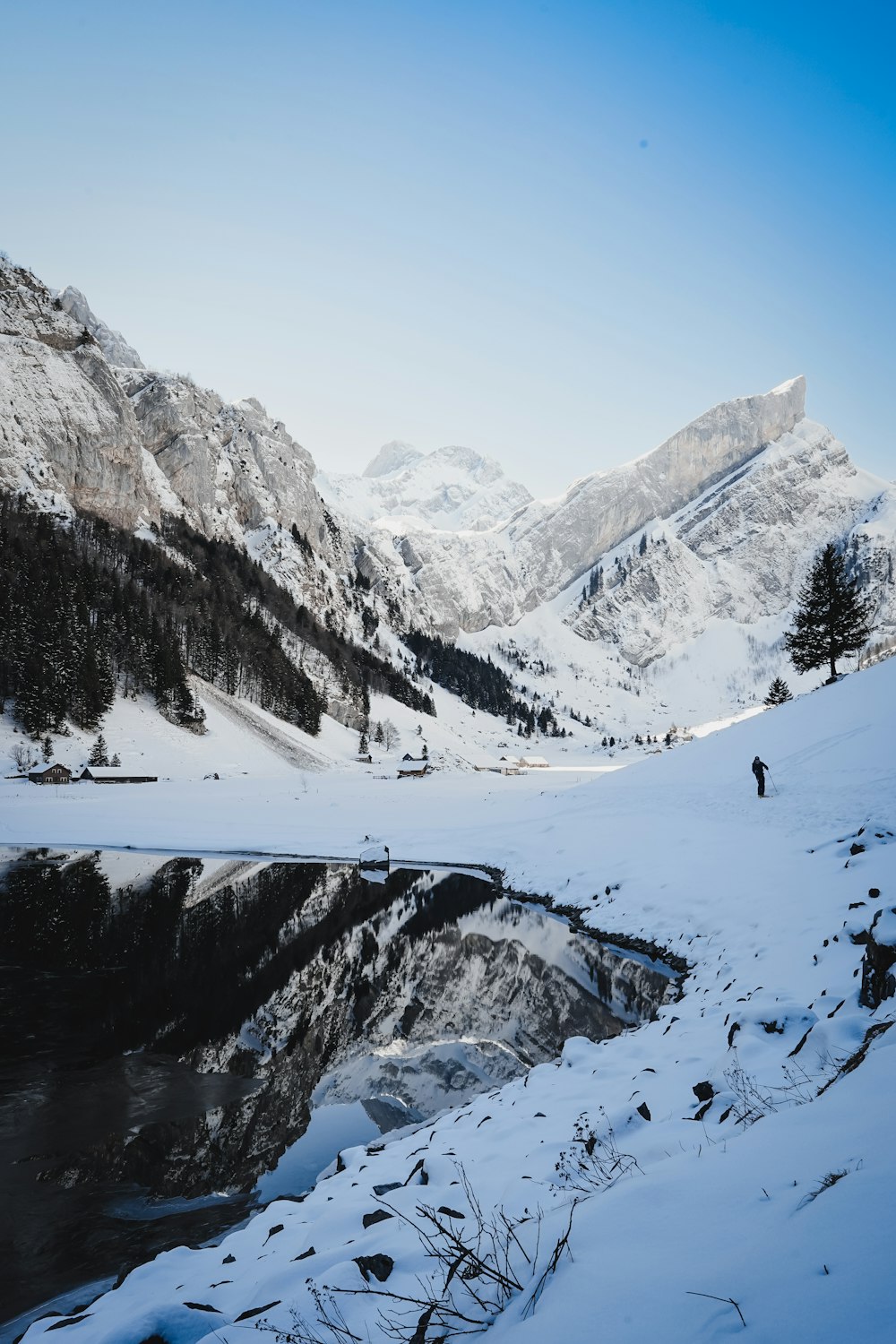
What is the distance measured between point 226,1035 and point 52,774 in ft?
149

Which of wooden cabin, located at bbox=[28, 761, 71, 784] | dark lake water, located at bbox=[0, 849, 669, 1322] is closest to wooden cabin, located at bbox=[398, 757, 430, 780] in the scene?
wooden cabin, located at bbox=[28, 761, 71, 784]

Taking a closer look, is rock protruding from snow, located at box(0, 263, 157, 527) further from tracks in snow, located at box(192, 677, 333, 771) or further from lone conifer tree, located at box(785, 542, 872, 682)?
lone conifer tree, located at box(785, 542, 872, 682)

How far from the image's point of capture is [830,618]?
146ft

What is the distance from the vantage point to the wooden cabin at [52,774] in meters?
48.7

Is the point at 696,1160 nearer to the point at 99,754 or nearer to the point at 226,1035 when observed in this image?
the point at 226,1035

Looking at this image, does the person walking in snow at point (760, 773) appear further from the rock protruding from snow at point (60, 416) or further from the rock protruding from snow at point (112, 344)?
the rock protruding from snow at point (112, 344)

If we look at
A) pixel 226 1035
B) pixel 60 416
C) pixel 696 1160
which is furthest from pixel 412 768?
pixel 60 416

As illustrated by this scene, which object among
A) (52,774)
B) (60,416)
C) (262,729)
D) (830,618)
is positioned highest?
(60,416)

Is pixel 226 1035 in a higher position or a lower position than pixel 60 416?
lower

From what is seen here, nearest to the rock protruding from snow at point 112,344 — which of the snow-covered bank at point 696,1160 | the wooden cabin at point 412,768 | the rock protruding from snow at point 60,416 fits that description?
the rock protruding from snow at point 60,416

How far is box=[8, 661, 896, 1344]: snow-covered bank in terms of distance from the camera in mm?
2637

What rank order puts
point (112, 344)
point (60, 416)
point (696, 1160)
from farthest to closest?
point (112, 344) < point (60, 416) < point (696, 1160)

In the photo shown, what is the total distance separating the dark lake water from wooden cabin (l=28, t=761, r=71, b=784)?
2845 centimetres

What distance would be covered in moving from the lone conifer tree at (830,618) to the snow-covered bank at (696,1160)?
90.1 feet
